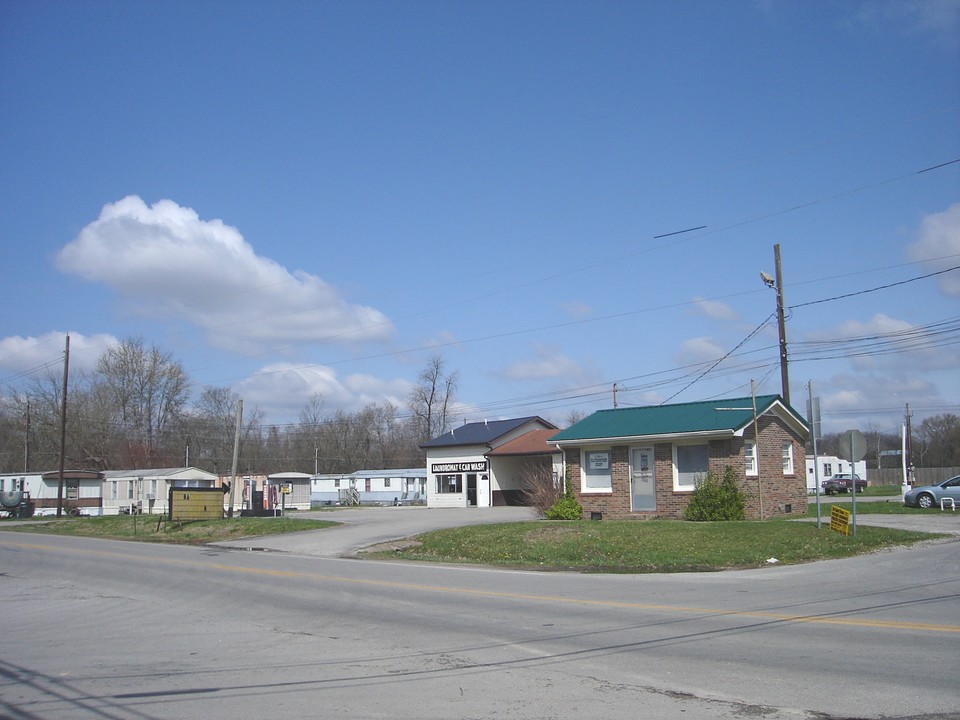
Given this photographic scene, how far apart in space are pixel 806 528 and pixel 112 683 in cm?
1993

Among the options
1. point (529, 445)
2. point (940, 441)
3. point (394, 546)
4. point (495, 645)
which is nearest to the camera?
point (495, 645)

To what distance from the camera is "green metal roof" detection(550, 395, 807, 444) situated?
2978cm

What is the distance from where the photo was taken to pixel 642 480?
1251 inches

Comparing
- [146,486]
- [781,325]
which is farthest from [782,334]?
[146,486]

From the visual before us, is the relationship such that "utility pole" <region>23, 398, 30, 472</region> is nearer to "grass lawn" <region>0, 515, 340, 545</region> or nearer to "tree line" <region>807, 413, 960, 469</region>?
"grass lawn" <region>0, 515, 340, 545</region>

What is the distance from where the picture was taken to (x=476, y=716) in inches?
279

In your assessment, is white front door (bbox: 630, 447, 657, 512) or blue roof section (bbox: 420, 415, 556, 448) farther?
blue roof section (bbox: 420, 415, 556, 448)

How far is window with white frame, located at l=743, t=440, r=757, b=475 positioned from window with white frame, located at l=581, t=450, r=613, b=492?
17.3ft

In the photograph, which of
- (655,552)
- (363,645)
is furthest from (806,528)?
(363,645)

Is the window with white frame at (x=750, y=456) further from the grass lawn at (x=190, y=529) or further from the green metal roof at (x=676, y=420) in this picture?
the grass lawn at (x=190, y=529)

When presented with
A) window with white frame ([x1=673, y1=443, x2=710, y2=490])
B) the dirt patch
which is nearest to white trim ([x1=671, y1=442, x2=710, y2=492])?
window with white frame ([x1=673, y1=443, x2=710, y2=490])

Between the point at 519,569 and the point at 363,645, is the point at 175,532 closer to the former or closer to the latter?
the point at 519,569

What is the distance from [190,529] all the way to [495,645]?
2834cm

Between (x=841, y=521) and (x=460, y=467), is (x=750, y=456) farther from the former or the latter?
(x=460, y=467)
